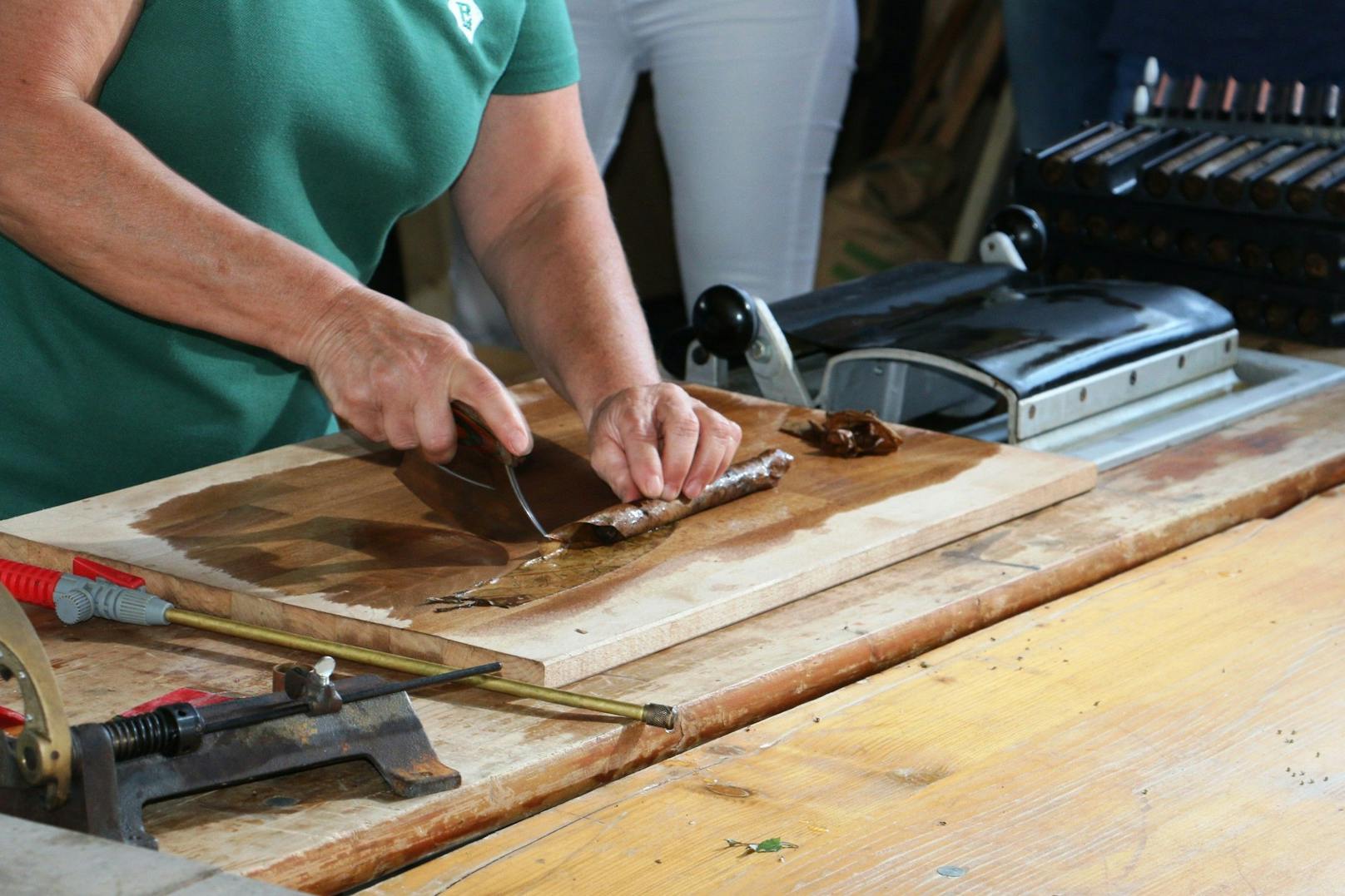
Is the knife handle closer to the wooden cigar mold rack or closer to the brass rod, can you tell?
the brass rod

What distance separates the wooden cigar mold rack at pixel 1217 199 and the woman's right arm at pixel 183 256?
1139mm

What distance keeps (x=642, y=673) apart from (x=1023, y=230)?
1183 mm

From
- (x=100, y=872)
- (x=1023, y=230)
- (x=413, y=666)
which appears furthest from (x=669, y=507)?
(x=1023, y=230)

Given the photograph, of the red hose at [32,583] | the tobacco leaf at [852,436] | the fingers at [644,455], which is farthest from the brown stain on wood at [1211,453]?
the red hose at [32,583]

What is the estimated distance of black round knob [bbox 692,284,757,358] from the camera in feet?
5.64

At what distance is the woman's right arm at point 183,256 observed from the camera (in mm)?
1292

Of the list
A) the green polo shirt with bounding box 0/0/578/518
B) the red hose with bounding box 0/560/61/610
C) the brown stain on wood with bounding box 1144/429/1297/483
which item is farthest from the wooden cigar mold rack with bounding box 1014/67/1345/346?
the red hose with bounding box 0/560/61/610

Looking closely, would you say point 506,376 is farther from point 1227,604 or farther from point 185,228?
point 1227,604

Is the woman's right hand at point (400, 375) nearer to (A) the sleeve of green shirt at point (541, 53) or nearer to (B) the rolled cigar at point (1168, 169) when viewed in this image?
(A) the sleeve of green shirt at point (541, 53)

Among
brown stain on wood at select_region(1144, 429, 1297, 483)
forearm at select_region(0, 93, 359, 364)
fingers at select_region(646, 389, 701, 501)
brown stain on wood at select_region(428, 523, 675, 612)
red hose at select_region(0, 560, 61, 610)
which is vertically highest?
forearm at select_region(0, 93, 359, 364)

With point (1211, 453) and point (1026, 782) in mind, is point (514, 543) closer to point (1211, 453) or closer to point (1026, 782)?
point (1026, 782)

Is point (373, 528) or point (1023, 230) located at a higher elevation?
point (1023, 230)

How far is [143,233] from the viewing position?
132 cm

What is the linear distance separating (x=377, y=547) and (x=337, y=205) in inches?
20.9
